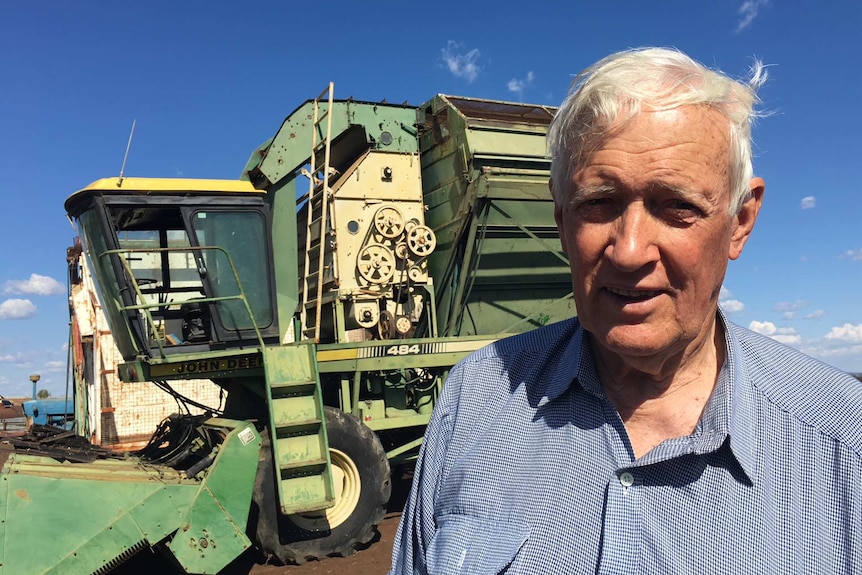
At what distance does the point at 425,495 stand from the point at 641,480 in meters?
0.52

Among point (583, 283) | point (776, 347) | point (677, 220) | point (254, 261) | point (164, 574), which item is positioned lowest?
point (164, 574)

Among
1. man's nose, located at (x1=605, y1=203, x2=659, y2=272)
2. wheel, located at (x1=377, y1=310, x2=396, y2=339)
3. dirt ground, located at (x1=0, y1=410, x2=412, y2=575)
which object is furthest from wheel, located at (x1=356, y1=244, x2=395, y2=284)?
man's nose, located at (x1=605, y1=203, x2=659, y2=272)

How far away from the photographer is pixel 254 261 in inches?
236

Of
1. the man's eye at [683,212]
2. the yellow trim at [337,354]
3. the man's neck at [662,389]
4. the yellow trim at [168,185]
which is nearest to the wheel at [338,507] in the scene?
the yellow trim at [337,354]

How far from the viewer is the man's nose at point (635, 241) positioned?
123 cm

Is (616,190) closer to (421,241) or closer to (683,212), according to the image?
(683,212)

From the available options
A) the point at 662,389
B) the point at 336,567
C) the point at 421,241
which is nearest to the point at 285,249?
the point at 421,241

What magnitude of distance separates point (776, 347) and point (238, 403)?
5.69 meters

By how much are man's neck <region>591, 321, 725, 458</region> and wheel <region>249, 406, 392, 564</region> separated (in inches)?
183

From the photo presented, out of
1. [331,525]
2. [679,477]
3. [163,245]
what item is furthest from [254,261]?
[679,477]

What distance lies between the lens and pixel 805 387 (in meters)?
1.28

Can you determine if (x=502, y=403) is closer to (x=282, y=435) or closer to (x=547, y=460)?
(x=547, y=460)

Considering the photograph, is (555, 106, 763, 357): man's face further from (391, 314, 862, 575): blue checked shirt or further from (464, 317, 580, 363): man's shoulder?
(464, 317, 580, 363): man's shoulder

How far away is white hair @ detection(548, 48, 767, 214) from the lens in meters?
1.24
